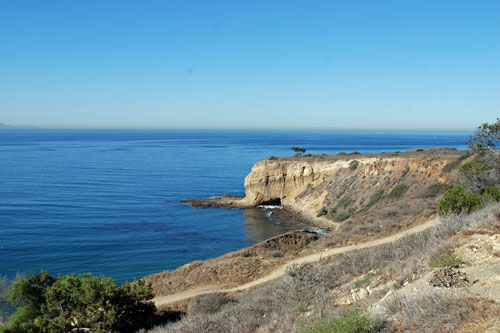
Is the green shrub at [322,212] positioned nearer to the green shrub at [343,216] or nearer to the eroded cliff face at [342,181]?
the eroded cliff face at [342,181]

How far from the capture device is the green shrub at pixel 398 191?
127 feet

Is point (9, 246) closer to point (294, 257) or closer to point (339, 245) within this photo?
point (294, 257)

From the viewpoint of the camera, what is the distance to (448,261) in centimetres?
829

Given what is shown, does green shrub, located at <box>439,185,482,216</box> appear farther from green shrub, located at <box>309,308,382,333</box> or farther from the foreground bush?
the foreground bush

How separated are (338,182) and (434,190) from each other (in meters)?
13.6

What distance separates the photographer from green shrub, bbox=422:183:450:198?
34.5 meters

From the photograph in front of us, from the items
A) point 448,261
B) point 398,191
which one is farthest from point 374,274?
point 398,191

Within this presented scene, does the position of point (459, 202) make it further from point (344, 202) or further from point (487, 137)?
point (344, 202)

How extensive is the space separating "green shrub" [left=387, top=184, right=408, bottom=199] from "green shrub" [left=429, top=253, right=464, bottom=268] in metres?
31.6

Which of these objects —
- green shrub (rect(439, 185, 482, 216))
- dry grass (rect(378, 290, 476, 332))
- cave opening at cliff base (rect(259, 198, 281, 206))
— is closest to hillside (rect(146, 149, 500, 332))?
dry grass (rect(378, 290, 476, 332))

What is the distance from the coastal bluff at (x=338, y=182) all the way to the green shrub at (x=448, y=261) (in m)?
26.7

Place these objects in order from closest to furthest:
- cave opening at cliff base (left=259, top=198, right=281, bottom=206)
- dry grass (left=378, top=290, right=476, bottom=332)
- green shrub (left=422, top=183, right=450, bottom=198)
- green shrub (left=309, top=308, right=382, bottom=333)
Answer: dry grass (left=378, top=290, right=476, bottom=332), green shrub (left=309, top=308, right=382, bottom=333), green shrub (left=422, top=183, right=450, bottom=198), cave opening at cliff base (left=259, top=198, right=281, bottom=206)

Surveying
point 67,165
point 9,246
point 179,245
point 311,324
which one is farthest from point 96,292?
point 67,165

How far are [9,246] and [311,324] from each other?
31.1 metres
